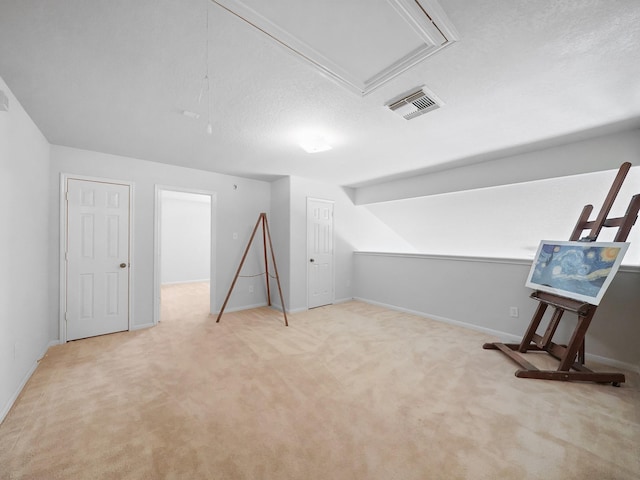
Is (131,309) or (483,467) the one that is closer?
(483,467)

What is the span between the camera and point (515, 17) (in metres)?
1.28

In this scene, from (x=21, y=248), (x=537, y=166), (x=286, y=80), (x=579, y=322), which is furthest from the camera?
(x=537, y=166)

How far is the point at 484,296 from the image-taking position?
11.5 feet

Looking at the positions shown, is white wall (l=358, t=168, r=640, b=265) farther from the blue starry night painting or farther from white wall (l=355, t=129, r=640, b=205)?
the blue starry night painting

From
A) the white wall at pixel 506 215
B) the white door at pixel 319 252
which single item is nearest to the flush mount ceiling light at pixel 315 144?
the white door at pixel 319 252

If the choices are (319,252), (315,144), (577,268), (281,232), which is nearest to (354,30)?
(315,144)

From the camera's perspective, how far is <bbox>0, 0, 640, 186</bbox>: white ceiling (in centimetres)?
129

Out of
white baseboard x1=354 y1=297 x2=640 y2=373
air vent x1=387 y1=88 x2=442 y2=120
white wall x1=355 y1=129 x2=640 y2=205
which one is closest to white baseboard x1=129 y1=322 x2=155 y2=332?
white baseboard x1=354 y1=297 x2=640 y2=373

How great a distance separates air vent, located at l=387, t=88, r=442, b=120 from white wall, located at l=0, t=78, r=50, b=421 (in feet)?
9.38

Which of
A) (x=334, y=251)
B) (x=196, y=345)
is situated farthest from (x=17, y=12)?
(x=334, y=251)

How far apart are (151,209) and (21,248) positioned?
1597mm

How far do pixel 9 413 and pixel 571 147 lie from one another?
18.4 ft

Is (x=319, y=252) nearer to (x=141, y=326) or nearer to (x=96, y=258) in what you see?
(x=141, y=326)

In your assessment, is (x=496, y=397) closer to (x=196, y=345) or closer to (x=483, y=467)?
(x=483, y=467)
